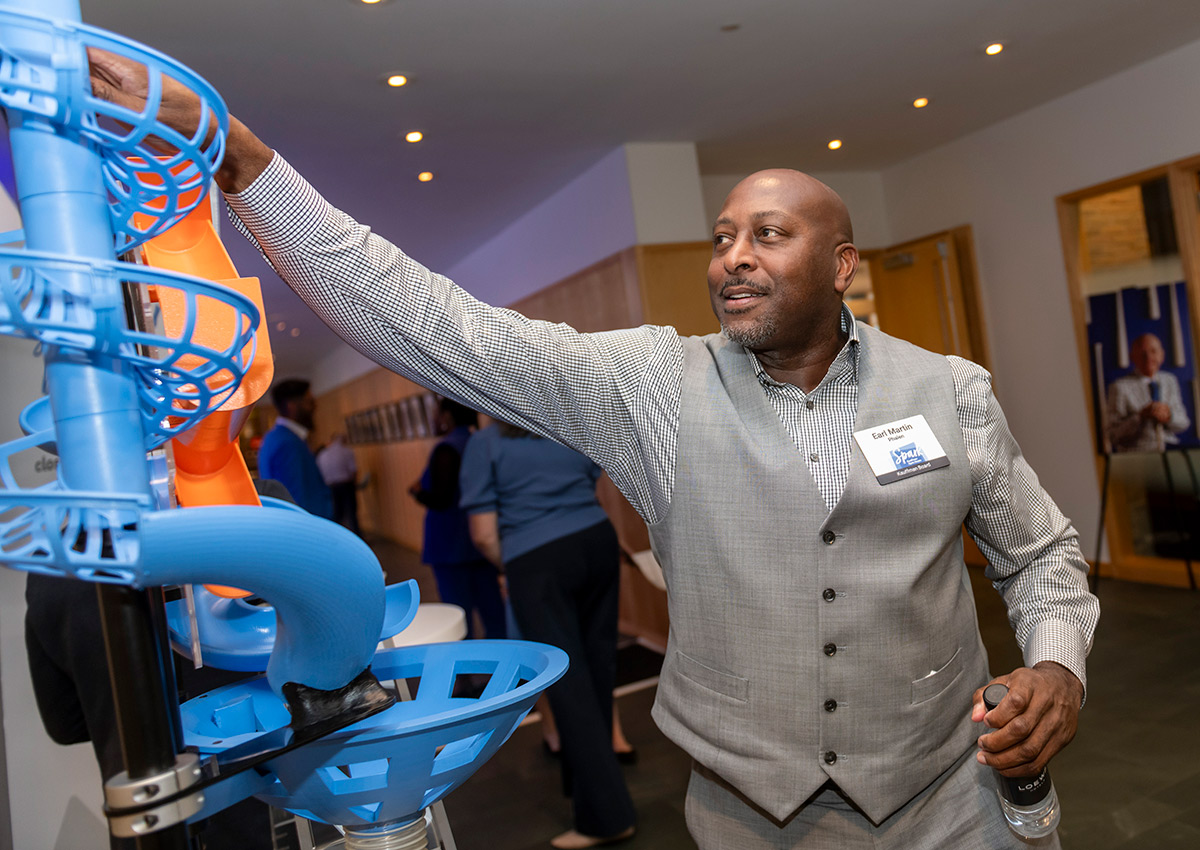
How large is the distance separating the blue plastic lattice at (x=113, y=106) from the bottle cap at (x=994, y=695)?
1.07 metres

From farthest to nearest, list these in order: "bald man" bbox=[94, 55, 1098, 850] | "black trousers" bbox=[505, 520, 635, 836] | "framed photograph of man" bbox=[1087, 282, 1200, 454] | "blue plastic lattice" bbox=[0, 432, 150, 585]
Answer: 1. "framed photograph of man" bbox=[1087, 282, 1200, 454]
2. "black trousers" bbox=[505, 520, 635, 836]
3. "bald man" bbox=[94, 55, 1098, 850]
4. "blue plastic lattice" bbox=[0, 432, 150, 585]

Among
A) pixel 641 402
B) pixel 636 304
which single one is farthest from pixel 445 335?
pixel 636 304

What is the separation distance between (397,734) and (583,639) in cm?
273

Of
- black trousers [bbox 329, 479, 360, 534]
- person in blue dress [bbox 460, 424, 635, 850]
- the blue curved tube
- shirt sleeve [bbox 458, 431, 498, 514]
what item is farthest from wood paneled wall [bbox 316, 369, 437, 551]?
the blue curved tube

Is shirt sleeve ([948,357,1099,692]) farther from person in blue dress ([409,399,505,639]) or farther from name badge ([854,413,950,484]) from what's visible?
person in blue dress ([409,399,505,639])

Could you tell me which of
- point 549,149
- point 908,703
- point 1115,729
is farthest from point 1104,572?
point 908,703

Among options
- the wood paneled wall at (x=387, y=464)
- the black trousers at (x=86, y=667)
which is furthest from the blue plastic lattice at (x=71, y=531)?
the wood paneled wall at (x=387, y=464)

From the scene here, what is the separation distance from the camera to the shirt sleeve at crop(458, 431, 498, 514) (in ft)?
10.8

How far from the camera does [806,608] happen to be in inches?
49.5

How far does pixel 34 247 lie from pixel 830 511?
1035 mm

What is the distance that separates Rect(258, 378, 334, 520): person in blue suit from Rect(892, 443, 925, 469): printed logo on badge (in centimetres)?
356

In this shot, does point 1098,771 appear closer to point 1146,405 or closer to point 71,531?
point 1146,405

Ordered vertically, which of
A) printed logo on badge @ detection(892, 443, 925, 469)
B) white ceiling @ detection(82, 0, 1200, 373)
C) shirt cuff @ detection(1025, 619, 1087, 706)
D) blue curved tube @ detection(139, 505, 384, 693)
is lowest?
shirt cuff @ detection(1025, 619, 1087, 706)

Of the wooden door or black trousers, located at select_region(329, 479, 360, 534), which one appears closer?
the wooden door
